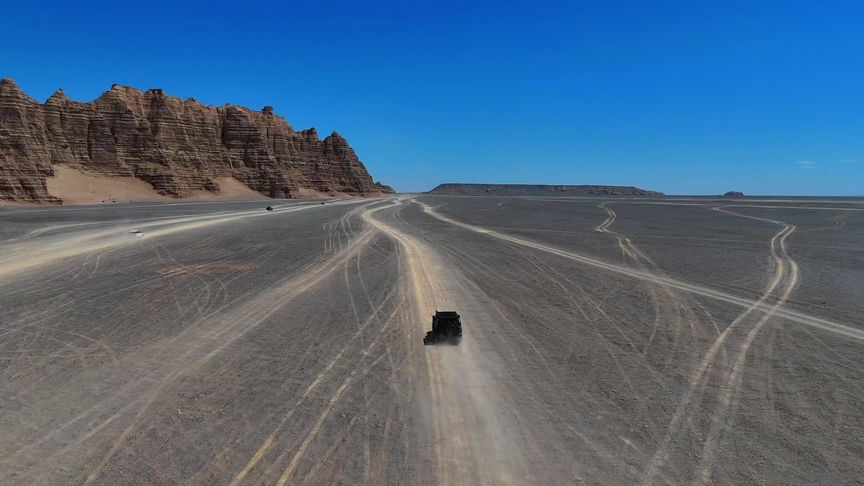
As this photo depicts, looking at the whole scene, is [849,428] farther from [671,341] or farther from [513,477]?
[513,477]

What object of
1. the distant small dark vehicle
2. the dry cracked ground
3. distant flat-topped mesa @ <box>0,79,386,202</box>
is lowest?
the dry cracked ground

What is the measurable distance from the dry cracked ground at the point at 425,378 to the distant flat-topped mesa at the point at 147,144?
64.4 m

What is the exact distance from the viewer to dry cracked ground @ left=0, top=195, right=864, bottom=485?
3824mm

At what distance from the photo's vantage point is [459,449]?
3.98 meters

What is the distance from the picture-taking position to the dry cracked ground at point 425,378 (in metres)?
3.82

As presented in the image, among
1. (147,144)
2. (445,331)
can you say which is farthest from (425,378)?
(147,144)

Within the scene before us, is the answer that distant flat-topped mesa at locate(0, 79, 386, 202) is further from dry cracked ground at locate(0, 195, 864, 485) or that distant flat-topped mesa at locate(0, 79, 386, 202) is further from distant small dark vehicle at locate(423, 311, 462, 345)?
distant small dark vehicle at locate(423, 311, 462, 345)

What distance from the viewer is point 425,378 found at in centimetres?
548

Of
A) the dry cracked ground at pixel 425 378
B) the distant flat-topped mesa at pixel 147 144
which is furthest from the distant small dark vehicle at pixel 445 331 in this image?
the distant flat-topped mesa at pixel 147 144

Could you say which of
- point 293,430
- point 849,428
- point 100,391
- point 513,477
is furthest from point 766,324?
point 100,391

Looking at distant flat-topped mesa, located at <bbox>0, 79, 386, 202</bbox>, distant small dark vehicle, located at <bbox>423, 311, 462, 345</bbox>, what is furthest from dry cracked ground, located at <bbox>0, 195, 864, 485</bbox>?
distant flat-topped mesa, located at <bbox>0, 79, 386, 202</bbox>

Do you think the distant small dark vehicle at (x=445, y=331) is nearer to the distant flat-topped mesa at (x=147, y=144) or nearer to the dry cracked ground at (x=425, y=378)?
the dry cracked ground at (x=425, y=378)

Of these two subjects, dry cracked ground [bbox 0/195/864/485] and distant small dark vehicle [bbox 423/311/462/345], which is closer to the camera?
dry cracked ground [bbox 0/195/864/485]

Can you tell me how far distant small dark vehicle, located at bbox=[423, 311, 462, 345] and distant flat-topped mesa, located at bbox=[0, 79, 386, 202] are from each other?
224ft
